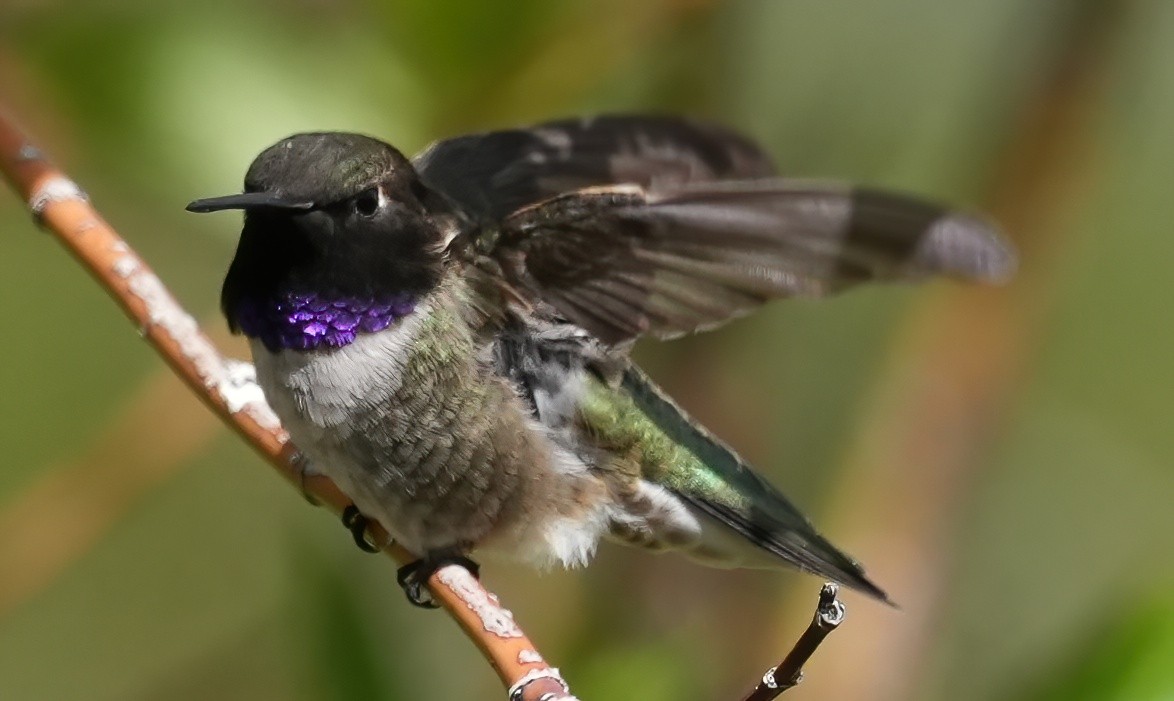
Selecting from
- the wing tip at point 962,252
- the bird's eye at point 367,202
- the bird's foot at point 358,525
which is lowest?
the bird's foot at point 358,525

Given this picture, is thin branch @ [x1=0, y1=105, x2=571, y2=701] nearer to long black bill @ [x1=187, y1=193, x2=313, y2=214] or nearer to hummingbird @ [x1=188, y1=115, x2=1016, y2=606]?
hummingbird @ [x1=188, y1=115, x2=1016, y2=606]

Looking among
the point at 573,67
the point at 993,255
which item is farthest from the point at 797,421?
the point at 993,255

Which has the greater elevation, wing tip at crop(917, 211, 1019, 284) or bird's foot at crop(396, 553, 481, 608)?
wing tip at crop(917, 211, 1019, 284)

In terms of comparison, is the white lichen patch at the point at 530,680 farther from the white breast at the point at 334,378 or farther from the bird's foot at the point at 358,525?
the bird's foot at the point at 358,525

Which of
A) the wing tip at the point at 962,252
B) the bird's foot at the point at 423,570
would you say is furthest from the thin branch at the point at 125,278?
the wing tip at the point at 962,252

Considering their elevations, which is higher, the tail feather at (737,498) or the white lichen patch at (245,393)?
the white lichen patch at (245,393)

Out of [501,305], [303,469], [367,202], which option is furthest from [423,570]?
[367,202]

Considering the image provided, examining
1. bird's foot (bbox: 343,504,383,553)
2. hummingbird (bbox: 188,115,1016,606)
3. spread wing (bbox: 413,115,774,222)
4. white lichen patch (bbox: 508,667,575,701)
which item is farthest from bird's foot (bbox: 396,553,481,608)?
spread wing (bbox: 413,115,774,222)
